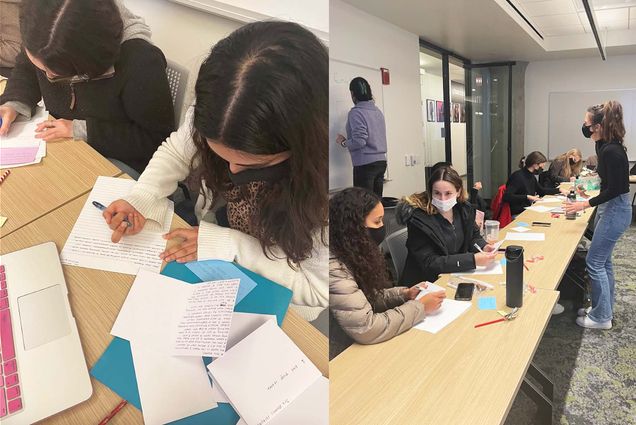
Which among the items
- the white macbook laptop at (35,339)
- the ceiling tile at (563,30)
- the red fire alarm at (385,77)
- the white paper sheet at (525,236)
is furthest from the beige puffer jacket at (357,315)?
the ceiling tile at (563,30)

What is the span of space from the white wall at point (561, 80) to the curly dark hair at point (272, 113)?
6780 millimetres

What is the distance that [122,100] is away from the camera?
517mm

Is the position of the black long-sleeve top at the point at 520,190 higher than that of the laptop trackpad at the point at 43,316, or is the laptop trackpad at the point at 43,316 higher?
the laptop trackpad at the point at 43,316

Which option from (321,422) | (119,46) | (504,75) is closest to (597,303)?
(321,422)

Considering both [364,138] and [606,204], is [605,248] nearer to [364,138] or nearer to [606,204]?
[606,204]

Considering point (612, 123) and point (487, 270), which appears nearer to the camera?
point (487, 270)

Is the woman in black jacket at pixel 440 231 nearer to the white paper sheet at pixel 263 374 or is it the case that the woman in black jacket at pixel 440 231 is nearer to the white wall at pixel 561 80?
the white paper sheet at pixel 263 374

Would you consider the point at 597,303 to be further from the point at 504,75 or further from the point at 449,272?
the point at 504,75

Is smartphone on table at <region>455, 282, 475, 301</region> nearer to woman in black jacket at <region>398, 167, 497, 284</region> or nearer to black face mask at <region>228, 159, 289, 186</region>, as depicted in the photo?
woman in black jacket at <region>398, 167, 497, 284</region>

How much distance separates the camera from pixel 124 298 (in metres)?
0.54

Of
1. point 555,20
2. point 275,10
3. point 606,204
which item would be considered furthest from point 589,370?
point 555,20

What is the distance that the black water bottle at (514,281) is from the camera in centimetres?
179

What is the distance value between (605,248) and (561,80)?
415 cm

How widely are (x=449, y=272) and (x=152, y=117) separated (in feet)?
6.54
